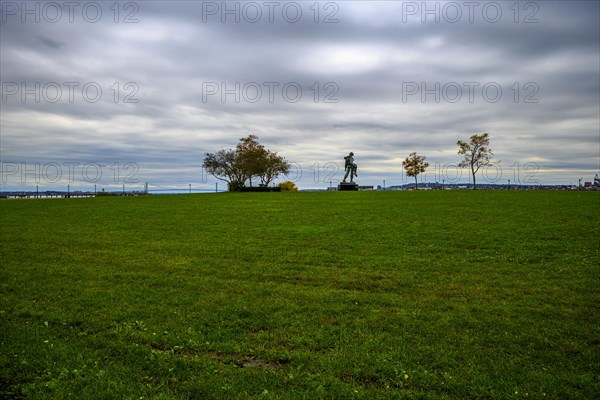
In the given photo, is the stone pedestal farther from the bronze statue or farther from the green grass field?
the green grass field

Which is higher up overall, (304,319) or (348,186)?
(348,186)

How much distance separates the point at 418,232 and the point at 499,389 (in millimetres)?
14541

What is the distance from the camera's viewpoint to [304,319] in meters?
8.61

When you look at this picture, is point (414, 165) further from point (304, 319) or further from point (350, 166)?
point (304, 319)

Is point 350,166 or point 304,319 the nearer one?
point 304,319

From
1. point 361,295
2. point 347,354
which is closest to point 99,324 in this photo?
point 347,354

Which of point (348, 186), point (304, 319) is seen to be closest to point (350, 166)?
point (348, 186)

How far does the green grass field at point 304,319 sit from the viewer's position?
6.09 m

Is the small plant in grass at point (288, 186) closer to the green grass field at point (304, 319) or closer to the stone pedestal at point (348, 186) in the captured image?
the stone pedestal at point (348, 186)

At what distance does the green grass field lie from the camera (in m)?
6.09

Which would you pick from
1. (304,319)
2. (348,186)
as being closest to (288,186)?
(348,186)

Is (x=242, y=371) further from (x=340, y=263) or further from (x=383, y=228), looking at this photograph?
(x=383, y=228)

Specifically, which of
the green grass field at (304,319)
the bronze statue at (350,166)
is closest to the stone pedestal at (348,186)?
the bronze statue at (350,166)

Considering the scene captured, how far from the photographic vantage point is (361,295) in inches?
405
